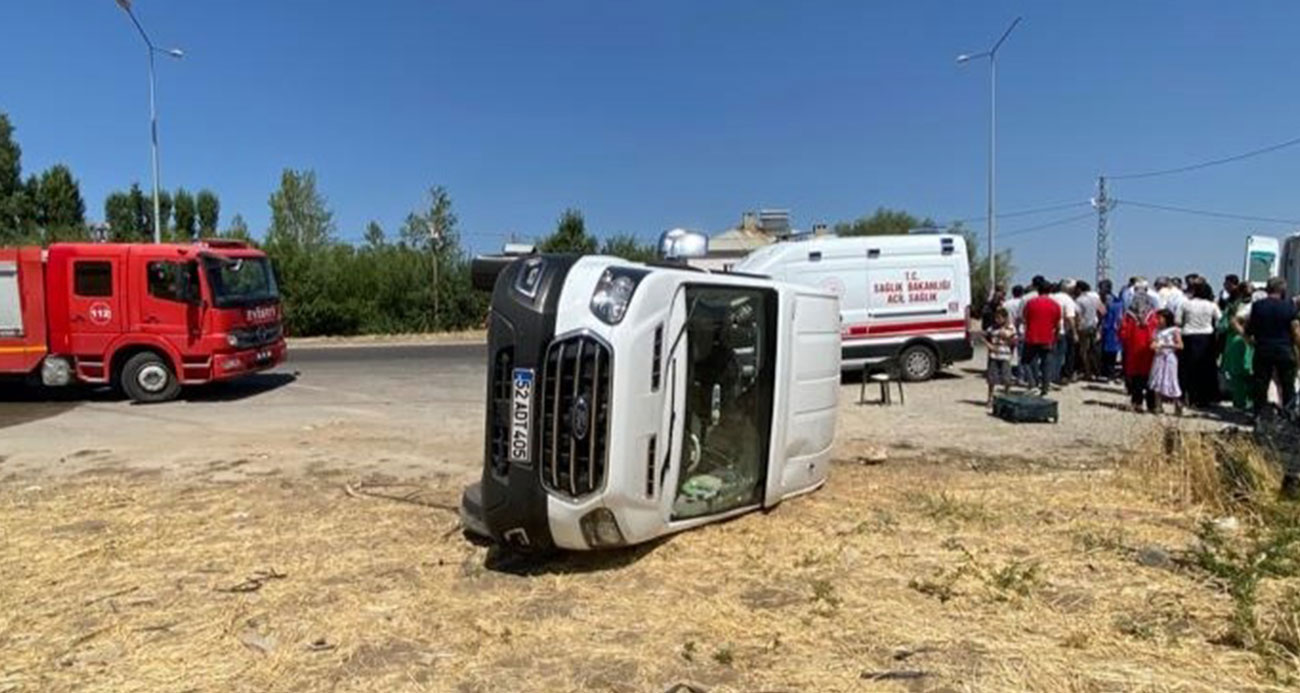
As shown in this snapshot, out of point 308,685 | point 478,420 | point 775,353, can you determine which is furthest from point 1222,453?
point 478,420

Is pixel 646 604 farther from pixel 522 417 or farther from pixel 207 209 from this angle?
pixel 207 209

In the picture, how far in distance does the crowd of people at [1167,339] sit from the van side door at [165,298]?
11900 millimetres

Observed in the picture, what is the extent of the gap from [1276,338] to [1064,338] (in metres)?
4.36

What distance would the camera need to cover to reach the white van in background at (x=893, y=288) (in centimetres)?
1466

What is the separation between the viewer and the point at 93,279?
43.7 ft

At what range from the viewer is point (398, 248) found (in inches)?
1319

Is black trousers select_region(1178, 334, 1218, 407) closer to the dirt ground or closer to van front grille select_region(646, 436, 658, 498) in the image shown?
the dirt ground

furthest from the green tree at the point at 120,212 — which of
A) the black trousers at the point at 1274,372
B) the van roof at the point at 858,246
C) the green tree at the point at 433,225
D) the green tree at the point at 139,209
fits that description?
the black trousers at the point at 1274,372

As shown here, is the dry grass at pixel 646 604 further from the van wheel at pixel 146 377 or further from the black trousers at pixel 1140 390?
the van wheel at pixel 146 377

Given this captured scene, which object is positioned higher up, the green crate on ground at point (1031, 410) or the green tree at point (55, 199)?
the green tree at point (55, 199)

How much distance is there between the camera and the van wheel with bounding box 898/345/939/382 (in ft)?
49.6

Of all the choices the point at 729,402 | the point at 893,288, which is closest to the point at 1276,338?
the point at 893,288

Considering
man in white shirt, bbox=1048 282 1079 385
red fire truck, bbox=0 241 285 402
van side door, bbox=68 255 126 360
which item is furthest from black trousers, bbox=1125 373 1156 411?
van side door, bbox=68 255 126 360

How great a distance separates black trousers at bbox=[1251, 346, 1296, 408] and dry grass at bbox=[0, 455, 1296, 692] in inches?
194
